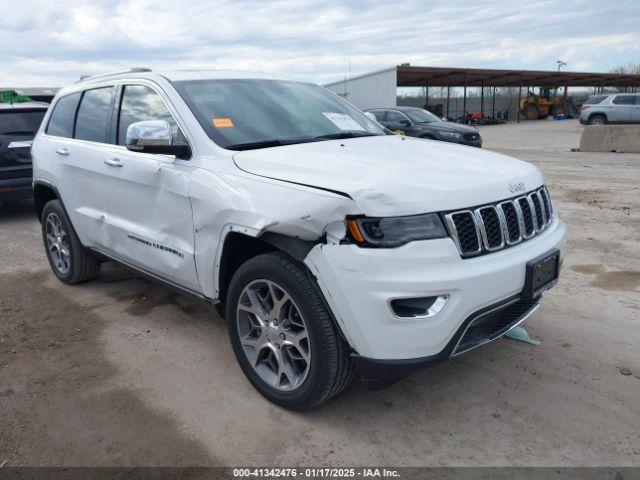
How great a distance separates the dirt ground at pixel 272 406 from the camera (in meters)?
2.75

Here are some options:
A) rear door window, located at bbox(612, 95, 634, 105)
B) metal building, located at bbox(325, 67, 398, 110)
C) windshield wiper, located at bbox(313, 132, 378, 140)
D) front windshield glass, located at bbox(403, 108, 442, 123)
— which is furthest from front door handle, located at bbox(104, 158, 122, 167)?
metal building, located at bbox(325, 67, 398, 110)

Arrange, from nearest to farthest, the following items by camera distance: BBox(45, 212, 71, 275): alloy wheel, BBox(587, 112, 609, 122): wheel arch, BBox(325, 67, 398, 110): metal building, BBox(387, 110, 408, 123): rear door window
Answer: BBox(45, 212, 71, 275): alloy wheel
BBox(387, 110, 408, 123): rear door window
BBox(587, 112, 609, 122): wheel arch
BBox(325, 67, 398, 110): metal building

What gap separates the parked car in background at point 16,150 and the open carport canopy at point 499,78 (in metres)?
27.6

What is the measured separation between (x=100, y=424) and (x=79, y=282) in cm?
256

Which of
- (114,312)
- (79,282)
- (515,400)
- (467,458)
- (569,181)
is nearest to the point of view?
(467,458)

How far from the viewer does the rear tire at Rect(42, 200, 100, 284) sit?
496 centimetres

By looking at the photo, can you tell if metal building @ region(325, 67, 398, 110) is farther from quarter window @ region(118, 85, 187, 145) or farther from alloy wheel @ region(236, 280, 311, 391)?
alloy wheel @ region(236, 280, 311, 391)

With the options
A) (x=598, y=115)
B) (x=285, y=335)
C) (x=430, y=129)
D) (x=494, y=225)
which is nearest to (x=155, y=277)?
(x=285, y=335)

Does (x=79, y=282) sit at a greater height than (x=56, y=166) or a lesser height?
lesser

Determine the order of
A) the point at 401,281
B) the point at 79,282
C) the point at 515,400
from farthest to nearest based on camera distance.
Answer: the point at 79,282, the point at 515,400, the point at 401,281

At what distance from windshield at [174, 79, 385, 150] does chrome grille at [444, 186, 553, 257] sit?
1259mm

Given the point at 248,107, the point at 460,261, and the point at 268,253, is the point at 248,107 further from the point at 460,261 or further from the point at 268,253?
the point at 460,261

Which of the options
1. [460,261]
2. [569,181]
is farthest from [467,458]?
[569,181]

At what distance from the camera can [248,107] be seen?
3668mm
